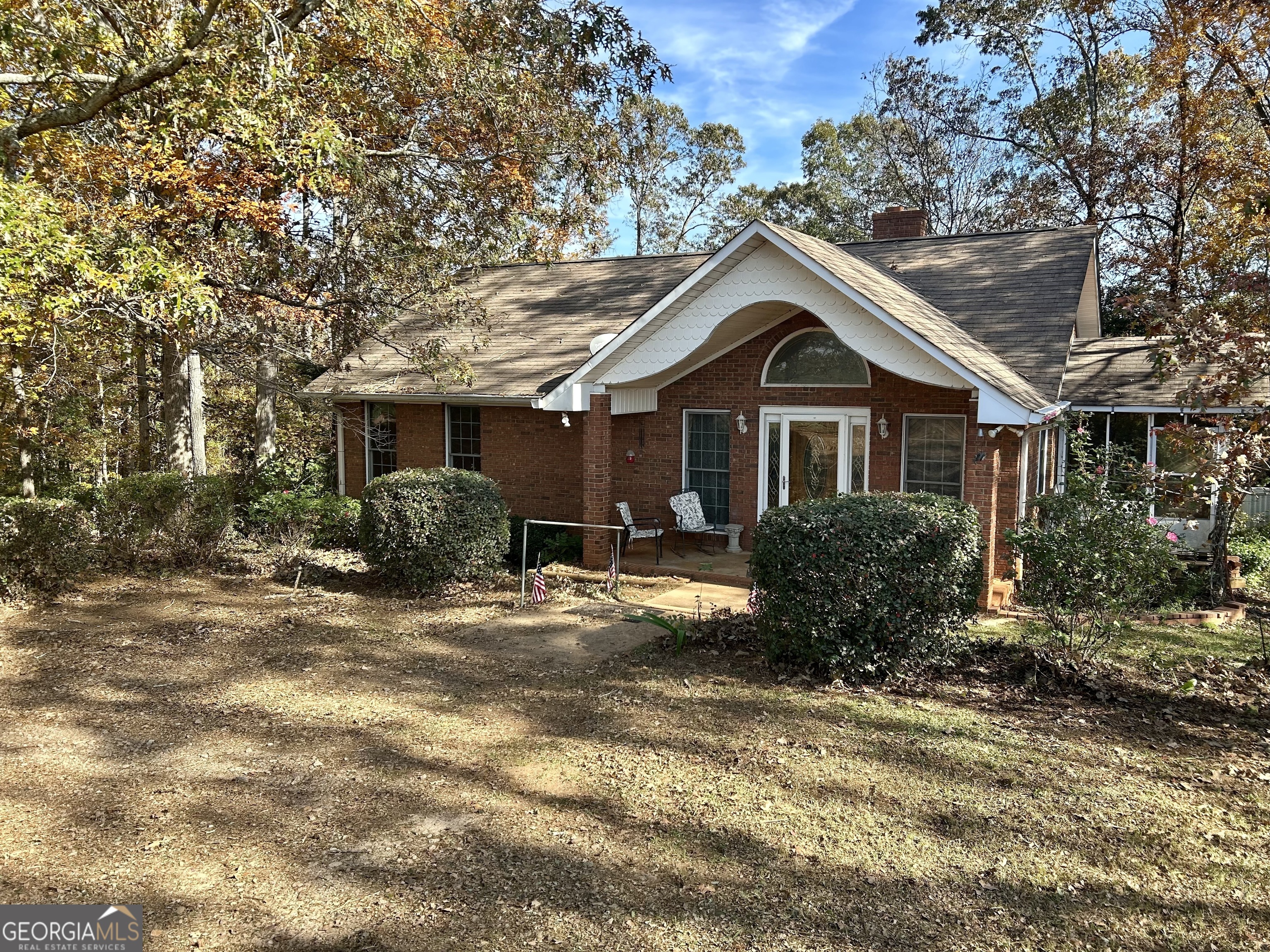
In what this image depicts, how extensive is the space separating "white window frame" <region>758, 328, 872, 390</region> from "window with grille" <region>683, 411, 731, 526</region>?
99 centimetres

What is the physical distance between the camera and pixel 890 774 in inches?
244

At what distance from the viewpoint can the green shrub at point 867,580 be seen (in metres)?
7.82

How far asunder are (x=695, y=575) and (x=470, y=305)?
6.99 meters

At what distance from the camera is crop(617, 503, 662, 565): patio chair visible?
13789 millimetres

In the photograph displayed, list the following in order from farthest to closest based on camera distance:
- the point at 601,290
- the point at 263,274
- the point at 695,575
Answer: the point at 601,290 → the point at 263,274 → the point at 695,575

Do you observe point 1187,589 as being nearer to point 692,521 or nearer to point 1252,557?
point 1252,557

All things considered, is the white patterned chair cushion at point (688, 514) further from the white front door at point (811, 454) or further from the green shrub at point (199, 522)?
the green shrub at point (199, 522)

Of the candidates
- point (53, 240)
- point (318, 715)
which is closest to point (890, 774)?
point (318, 715)

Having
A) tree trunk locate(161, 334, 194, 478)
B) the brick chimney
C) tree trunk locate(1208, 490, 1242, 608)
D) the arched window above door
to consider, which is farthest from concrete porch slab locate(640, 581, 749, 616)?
the brick chimney

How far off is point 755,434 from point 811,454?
1.00 m

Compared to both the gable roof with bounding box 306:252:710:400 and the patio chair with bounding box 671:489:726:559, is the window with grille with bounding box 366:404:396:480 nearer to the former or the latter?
the gable roof with bounding box 306:252:710:400

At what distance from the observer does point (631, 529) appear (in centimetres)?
1361

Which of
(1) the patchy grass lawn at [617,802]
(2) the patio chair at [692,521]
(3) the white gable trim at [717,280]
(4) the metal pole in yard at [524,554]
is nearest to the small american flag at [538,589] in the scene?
(4) the metal pole in yard at [524,554]

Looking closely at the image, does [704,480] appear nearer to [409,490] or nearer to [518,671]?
[409,490]
